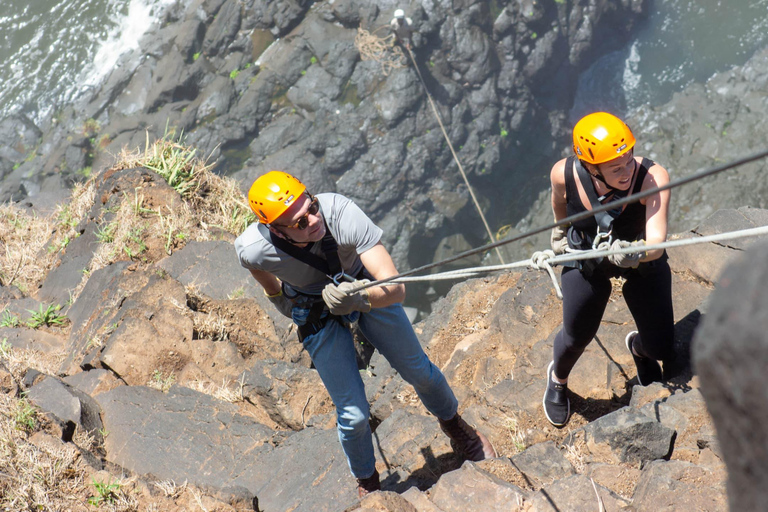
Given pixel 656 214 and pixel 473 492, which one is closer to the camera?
pixel 473 492

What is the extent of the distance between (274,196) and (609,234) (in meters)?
1.67

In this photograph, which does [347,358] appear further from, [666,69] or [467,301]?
[666,69]

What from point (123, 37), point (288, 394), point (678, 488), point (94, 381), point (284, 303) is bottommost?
point (288, 394)

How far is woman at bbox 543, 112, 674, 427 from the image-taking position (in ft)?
9.19

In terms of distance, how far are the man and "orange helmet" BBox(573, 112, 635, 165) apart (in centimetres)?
113

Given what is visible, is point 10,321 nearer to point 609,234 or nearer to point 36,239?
point 36,239

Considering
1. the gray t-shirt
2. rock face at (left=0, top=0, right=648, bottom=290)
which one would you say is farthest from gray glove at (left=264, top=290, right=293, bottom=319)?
rock face at (left=0, top=0, right=648, bottom=290)

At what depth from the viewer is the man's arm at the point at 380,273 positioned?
9.42ft

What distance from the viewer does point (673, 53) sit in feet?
65.6

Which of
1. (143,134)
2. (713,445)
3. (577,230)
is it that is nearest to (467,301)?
(577,230)

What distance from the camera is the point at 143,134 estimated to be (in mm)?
20062

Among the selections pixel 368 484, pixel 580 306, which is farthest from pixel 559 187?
pixel 368 484

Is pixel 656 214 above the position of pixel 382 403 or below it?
above

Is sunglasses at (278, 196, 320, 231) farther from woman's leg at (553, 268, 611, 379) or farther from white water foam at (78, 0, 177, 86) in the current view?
white water foam at (78, 0, 177, 86)
